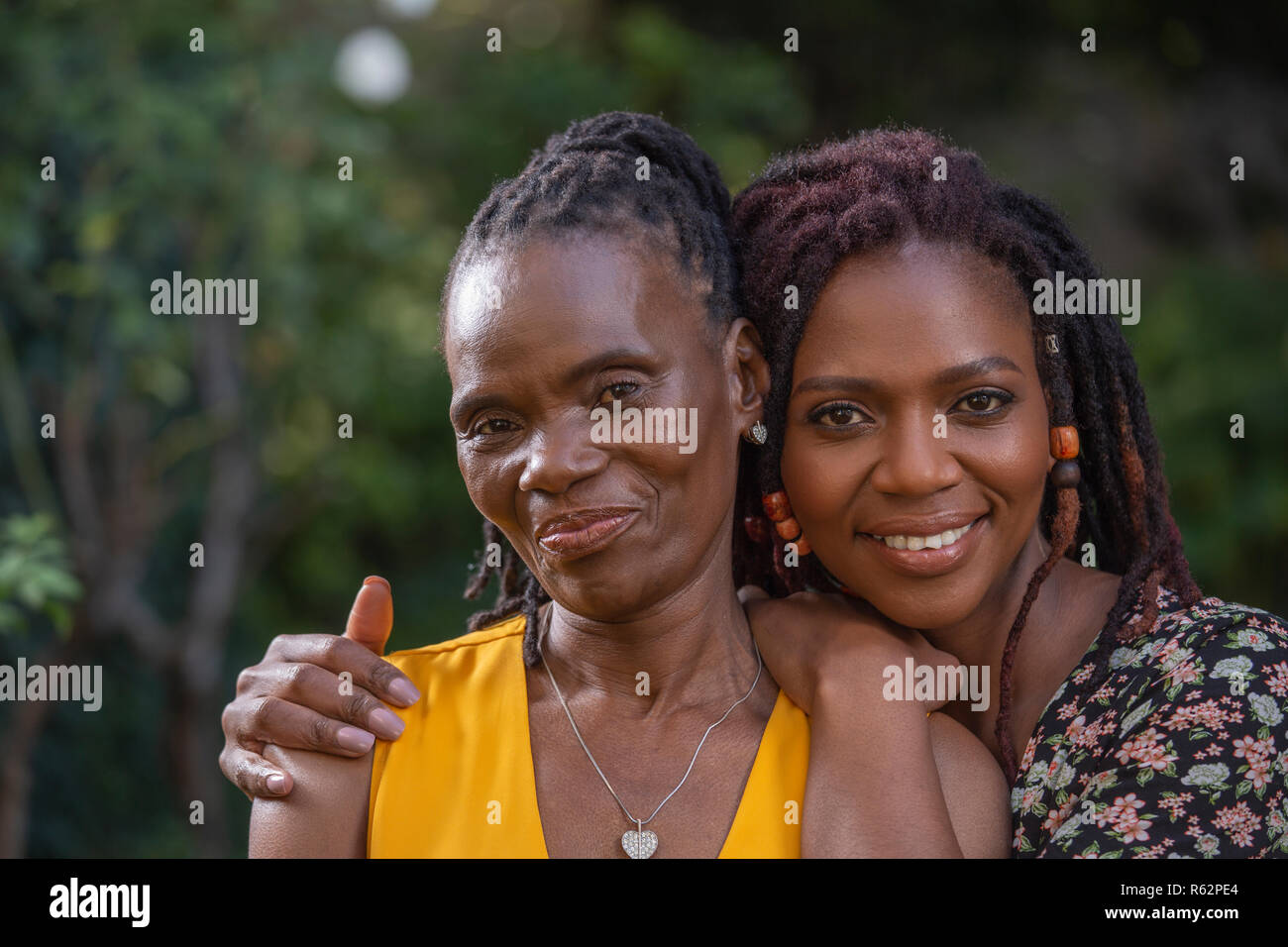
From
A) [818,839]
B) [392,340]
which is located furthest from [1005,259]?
[392,340]

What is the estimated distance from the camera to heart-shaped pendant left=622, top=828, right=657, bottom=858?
2277 millimetres

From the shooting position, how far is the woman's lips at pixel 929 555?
8.39 ft

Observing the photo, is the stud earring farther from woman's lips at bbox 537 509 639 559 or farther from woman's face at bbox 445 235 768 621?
woman's lips at bbox 537 509 639 559

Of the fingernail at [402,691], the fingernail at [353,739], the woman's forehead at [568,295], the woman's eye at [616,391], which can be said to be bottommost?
the fingernail at [353,739]

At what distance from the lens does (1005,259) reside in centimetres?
259

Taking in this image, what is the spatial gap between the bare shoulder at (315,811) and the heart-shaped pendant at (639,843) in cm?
46

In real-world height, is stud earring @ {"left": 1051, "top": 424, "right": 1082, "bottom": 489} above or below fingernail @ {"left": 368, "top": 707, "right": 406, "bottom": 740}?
above

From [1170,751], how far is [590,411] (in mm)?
1188

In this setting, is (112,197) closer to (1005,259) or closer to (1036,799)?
(1005,259)

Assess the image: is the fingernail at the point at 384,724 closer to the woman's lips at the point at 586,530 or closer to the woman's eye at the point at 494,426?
the woman's lips at the point at 586,530

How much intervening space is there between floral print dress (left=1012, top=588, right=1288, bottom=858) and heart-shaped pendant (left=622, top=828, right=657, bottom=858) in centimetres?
69

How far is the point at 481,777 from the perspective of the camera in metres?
2.36

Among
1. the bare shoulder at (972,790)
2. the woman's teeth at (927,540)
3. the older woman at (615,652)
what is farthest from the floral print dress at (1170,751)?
the woman's teeth at (927,540)

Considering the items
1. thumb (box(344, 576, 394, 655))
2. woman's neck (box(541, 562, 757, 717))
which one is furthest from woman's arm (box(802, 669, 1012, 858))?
thumb (box(344, 576, 394, 655))
